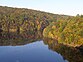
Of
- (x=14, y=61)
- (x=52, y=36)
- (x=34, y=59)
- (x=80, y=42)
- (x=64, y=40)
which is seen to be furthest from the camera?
(x=52, y=36)

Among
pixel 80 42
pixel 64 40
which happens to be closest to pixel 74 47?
pixel 80 42

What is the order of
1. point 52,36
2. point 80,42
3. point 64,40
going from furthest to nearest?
point 52,36, point 64,40, point 80,42

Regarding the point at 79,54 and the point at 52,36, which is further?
the point at 52,36

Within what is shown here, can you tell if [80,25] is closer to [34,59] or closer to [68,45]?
[68,45]

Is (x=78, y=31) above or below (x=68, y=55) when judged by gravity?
above

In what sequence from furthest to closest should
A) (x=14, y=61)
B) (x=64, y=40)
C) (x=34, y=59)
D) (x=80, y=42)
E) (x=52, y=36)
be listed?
(x=52, y=36)
(x=64, y=40)
(x=80, y=42)
(x=34, y=59)
(x=14, y=61)

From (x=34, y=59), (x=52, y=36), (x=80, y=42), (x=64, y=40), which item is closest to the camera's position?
(x=34, y=59)

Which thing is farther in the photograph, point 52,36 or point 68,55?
point 52,36

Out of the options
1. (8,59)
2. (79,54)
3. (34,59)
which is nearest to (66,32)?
(79,54)

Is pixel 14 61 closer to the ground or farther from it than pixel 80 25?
closer to the ground

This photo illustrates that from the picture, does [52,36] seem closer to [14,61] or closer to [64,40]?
[64,40]
